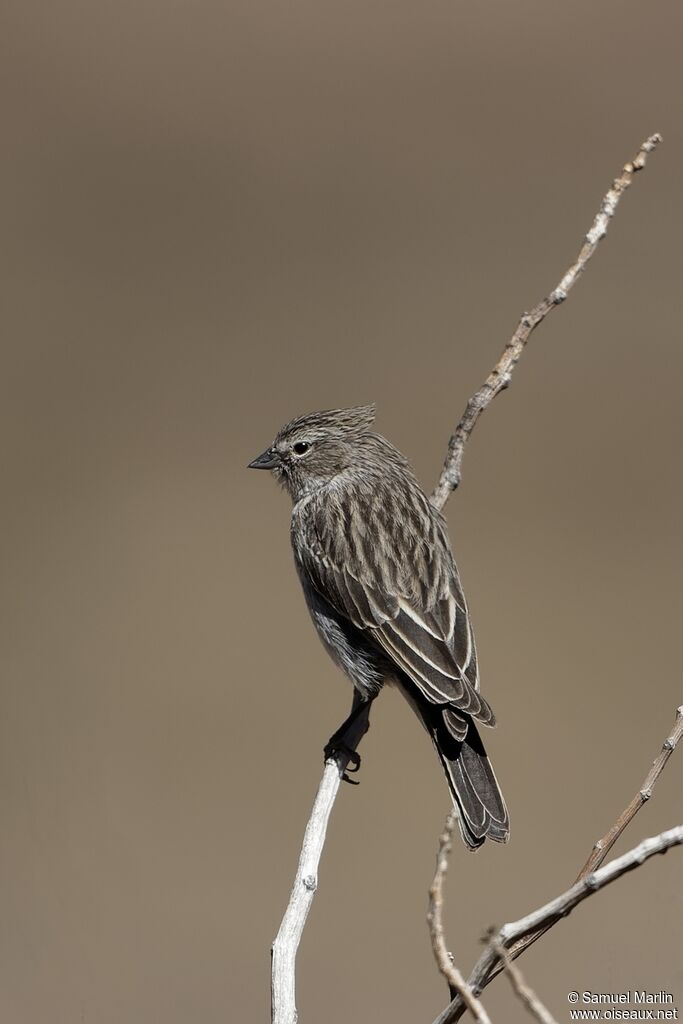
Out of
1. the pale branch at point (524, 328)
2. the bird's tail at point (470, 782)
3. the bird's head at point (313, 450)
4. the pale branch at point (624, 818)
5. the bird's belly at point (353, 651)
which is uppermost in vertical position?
the bird's head at point (313, 450)

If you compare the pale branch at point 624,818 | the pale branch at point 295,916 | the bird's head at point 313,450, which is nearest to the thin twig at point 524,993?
the pale branch at point 624,818

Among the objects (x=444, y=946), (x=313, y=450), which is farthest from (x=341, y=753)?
(x=444, y=946)

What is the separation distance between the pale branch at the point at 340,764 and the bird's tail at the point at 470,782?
1.06 ft

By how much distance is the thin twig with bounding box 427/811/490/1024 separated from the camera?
207cm

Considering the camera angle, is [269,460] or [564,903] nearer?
[564,903]

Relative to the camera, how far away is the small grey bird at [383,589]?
4.22 metres

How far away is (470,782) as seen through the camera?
4.14 metres

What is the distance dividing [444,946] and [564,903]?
0.23 m

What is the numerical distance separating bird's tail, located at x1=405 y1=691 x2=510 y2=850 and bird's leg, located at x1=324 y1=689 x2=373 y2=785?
0.90 feet

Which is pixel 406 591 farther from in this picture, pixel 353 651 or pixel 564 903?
pixel 564 903

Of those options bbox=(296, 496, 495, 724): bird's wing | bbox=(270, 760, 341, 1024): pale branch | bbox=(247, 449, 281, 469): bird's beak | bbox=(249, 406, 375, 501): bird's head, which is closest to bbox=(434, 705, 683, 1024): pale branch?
bbox=(270, 760, 341, 1024): pale branch

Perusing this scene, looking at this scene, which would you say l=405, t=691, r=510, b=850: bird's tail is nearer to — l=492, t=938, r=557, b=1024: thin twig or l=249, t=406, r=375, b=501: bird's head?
l=249, t=406, r=375, b=501: bird's head

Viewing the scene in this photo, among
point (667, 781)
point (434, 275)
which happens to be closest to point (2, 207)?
point (434, 275)

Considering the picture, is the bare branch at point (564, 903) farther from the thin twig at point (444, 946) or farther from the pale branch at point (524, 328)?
the pale branch at point (524, 328)
